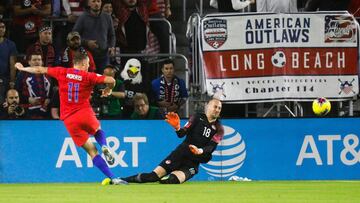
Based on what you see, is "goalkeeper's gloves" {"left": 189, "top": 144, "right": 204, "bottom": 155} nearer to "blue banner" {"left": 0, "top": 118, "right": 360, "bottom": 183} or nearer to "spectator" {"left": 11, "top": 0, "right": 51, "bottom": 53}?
"blue banner" {"left": 0, "top": 118, "right": 360, "bottom": 183}

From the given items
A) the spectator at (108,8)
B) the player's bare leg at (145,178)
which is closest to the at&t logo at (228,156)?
the player's bare leg at (145,178)

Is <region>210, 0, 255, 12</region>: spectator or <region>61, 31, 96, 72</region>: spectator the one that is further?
<region>210, 0, 255, 12</region>: spectator

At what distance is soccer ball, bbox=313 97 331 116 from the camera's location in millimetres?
18672

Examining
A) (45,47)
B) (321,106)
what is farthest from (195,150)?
(45,47)

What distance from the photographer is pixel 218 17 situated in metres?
18.8

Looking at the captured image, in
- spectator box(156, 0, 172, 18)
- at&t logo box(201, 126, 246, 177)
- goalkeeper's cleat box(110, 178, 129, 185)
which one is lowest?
at&t logo box(201, 126, 246, 177)

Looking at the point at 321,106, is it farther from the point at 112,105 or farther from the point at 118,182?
the point at 118,182

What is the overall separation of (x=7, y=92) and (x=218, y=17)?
391 centimetres

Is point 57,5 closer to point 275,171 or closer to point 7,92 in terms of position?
point 7,92

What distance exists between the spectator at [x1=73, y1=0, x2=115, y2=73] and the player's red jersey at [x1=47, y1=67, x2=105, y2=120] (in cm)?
228

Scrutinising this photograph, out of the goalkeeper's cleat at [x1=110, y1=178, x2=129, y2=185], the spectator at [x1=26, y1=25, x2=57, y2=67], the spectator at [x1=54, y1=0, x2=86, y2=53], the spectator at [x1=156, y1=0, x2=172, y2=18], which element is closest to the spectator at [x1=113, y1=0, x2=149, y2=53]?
the spectator at [x1=156, y1=0, x2=172, y2=18]

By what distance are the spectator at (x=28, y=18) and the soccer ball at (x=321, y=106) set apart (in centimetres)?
539

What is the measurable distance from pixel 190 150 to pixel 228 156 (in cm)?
247

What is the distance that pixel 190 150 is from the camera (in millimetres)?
17141
